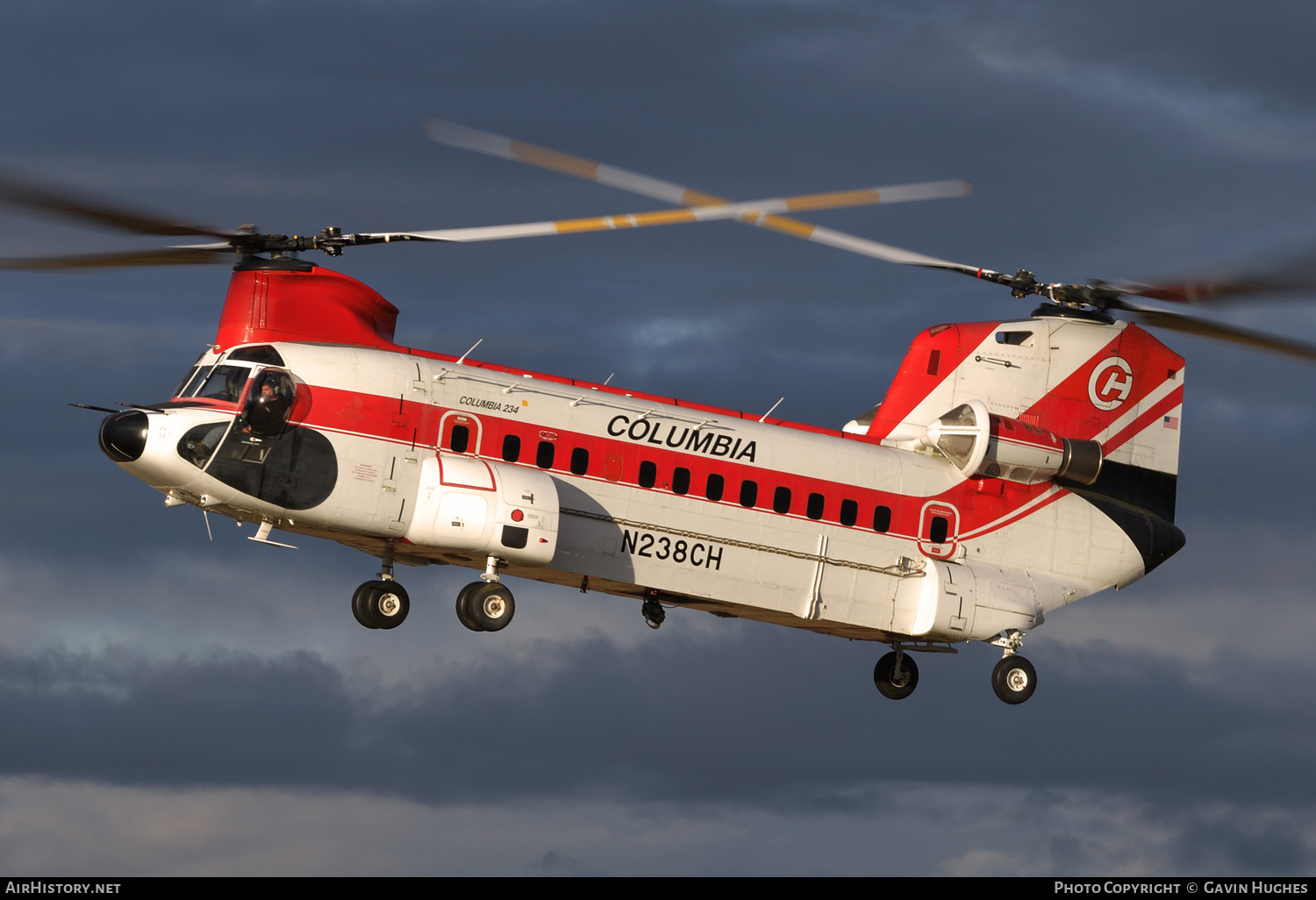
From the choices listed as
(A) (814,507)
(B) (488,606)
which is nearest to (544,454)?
(B) (488,606)

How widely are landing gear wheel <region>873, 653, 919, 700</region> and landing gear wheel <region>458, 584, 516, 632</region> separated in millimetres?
9868

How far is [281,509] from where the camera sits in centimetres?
3034

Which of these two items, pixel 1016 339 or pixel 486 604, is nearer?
pixel 486 604

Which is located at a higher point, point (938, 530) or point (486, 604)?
point (938, 530)

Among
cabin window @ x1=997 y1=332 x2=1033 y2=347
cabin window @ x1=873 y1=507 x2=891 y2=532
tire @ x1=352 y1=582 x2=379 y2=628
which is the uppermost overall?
cabin window @ x1=997 y1=332 x2=1033 y2=347

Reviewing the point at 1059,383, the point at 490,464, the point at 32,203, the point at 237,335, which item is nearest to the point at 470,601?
the point at 490,464

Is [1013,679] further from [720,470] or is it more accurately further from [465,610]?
[465,610]

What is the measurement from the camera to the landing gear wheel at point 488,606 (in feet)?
103

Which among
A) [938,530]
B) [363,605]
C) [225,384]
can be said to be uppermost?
[938,530]

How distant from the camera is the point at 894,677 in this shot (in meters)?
37.7

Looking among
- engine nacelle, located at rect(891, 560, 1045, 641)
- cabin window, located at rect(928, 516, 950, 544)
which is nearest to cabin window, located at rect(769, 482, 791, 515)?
engine nacelle, located at rect(891, 560, 1045, 641)

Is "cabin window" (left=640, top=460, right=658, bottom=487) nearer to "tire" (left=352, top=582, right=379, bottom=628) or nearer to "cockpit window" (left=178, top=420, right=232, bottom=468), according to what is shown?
"tire" (left=352, top=582, right=379, bottom=628)

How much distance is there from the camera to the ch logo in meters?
37.9

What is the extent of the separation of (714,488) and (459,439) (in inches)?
205
